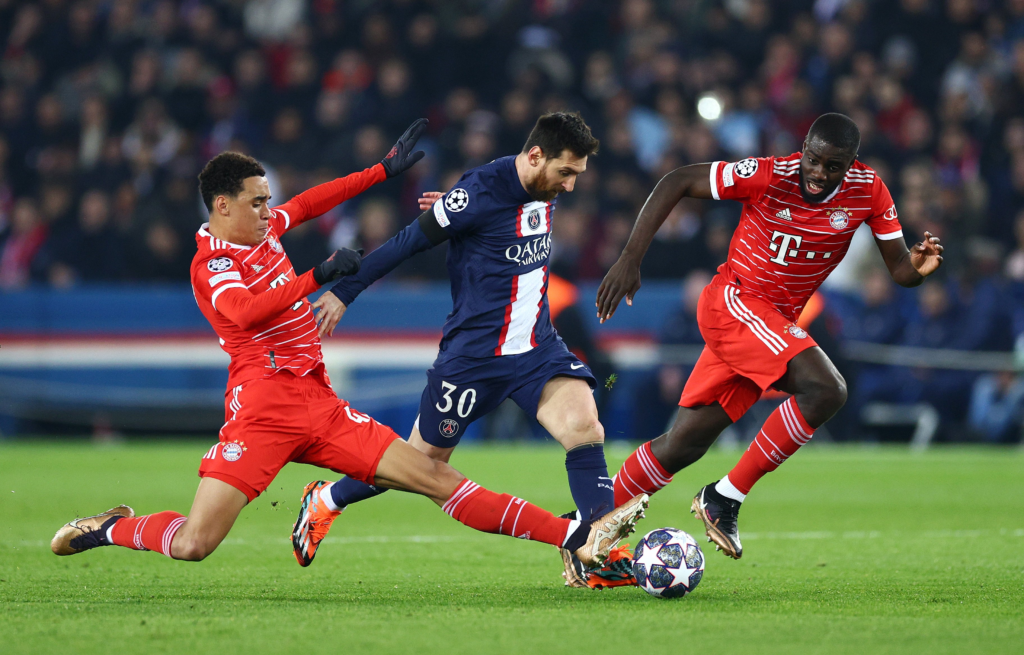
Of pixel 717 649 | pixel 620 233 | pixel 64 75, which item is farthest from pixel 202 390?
pixel 717 649

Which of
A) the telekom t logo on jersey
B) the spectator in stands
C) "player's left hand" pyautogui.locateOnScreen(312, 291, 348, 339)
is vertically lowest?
the spectator in stands

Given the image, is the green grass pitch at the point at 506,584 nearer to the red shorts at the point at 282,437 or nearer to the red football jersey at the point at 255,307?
the red shorts at the point at 282,437

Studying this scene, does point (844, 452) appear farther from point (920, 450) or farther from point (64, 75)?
point (64, 75)

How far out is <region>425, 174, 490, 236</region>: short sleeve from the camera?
5.17m

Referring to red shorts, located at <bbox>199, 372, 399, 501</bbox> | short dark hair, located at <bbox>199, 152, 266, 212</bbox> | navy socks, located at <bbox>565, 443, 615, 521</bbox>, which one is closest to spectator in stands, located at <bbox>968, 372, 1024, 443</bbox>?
Answer: navy socks, located at <bbox>565, 443, 615, 521</bbox>

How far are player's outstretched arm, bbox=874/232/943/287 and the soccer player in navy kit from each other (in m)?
1.55

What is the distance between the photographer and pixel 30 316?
13000 millimetres

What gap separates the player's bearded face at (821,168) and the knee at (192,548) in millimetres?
3031

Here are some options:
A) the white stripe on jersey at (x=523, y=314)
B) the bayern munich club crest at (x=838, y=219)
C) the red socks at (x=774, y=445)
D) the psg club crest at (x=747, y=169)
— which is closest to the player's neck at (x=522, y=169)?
the white stripe on jersey at (x=523, y=314)

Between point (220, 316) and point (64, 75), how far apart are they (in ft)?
41.6

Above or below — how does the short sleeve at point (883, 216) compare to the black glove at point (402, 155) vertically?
below

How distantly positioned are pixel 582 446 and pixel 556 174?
1178mm

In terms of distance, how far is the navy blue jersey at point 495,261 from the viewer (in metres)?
5.22

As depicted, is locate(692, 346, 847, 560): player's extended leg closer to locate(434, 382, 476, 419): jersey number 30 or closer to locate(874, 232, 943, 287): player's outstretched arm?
locate(874, 232, 943, 287): player's outstretched arm
